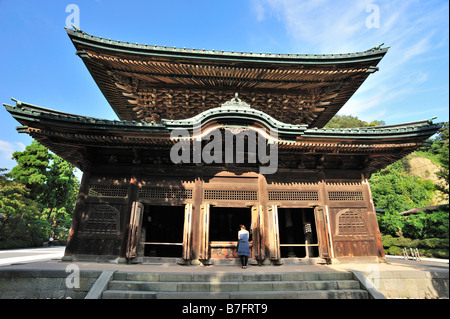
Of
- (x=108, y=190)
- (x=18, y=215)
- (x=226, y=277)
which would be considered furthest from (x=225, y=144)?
(x=18, y=215)

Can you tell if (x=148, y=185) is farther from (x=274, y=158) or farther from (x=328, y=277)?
(x=328, y=277)

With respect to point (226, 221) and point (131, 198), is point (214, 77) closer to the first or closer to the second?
point (131, 198)

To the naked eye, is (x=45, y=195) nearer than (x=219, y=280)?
No

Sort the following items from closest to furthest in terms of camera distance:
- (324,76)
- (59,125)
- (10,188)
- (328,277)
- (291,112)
Answer: (328,277)
(59,125)
(324,76)
(291,112)
(10,188)

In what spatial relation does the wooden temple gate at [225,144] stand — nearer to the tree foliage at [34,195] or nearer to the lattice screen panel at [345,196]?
the lattice screen panel at [345,196]

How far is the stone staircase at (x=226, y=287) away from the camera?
6199mm

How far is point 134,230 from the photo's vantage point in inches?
352

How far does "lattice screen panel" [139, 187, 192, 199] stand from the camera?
9.83 metres

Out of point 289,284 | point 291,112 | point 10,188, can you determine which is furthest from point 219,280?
point 10,188

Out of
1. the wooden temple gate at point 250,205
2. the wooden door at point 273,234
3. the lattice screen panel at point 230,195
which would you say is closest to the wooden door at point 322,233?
the wooden temple gate at point 250,205

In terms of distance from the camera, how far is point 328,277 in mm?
7254

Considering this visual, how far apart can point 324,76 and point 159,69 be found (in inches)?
311

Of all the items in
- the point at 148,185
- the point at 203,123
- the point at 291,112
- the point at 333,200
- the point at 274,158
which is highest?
the point at 291,112

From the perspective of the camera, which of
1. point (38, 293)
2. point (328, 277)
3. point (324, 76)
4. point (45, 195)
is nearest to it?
point (38, 293)
